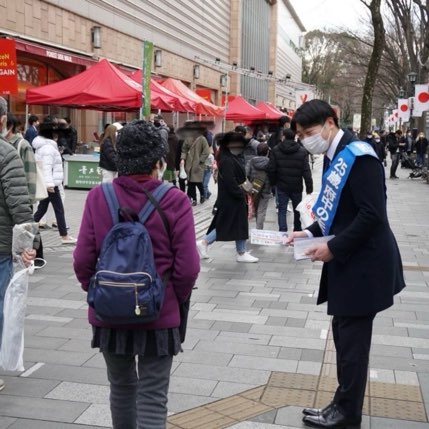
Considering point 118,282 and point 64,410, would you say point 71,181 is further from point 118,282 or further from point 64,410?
point 118,282

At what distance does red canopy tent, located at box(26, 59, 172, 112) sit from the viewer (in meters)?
13.8

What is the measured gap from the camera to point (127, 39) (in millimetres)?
25719

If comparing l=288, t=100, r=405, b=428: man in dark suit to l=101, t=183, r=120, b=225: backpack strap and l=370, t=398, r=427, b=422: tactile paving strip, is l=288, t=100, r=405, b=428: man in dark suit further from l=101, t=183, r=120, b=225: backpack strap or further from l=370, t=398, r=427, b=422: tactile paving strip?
l=101, t=183, r=120, b=225: backpack strap

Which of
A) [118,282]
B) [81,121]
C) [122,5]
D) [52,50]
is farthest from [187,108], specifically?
[118,282]

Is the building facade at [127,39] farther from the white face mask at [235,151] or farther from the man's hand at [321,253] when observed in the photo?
the man's hand at [321,253]

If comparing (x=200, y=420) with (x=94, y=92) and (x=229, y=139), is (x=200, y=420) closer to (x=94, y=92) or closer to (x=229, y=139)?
(x=229, y=139)

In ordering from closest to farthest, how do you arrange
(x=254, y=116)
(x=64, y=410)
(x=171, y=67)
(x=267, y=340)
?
1. (x=64, y=410)
2. (x=267, y=340)
3. (x=254, y=116)
4. (x=171, y=67)

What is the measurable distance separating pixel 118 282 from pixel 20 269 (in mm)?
1630

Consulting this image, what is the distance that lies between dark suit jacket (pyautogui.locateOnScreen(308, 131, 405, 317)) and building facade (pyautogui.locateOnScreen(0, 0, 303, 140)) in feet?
50.7

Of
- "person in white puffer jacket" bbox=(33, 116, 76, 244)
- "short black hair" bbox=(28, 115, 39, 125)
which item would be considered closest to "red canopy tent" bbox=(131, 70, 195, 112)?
"short black hair" bbox=(28, 115, 39, 125)

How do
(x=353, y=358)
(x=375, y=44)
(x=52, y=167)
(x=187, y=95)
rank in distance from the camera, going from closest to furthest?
(x=353, y=358) < (x=52, y=167) < (x=375, y=44) < (x=187, y=95)

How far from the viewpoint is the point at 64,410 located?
3709 millimetres

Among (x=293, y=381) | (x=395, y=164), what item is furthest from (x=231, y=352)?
(x=395, y=164)

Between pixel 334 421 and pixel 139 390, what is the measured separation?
1264 mm
